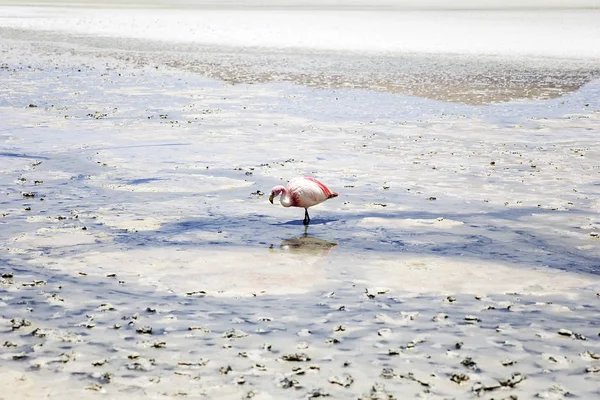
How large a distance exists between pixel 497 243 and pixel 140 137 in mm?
7517

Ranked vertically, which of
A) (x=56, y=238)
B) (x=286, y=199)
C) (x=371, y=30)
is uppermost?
(x=371, y=30)

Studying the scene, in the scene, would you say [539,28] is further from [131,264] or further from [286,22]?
[131,264]

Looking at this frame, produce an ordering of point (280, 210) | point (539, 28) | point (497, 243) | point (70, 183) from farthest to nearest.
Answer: point (539, 28) < point (70, 183) < point (280, 210) < point (497, 243)

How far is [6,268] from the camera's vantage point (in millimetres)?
7621

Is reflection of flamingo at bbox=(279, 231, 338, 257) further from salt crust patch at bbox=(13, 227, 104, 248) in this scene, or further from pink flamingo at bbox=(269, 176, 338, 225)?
salt crust patch at bbox=(13, 227, 104, 248)

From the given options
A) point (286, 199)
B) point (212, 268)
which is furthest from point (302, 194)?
point (212, 268)

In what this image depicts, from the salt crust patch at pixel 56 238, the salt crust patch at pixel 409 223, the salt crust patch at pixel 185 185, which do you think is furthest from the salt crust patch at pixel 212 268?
the salt crust patch at pixel 185 185

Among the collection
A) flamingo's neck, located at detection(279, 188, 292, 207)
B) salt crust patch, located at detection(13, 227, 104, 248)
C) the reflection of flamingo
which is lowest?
salt crust patch, located at detection(13, 227, 104, 248)

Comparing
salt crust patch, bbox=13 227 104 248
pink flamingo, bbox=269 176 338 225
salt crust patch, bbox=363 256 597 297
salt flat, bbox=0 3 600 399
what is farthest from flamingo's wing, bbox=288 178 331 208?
salt crust patch, bbox=13 227 104 248

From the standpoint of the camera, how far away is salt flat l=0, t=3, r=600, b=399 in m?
5.64

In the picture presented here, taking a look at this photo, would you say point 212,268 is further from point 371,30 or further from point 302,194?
point 371,30

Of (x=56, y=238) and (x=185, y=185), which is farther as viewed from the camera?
(x=185, y=185)

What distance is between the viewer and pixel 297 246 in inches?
328

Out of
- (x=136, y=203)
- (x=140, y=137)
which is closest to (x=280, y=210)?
(x=136, y=203)
